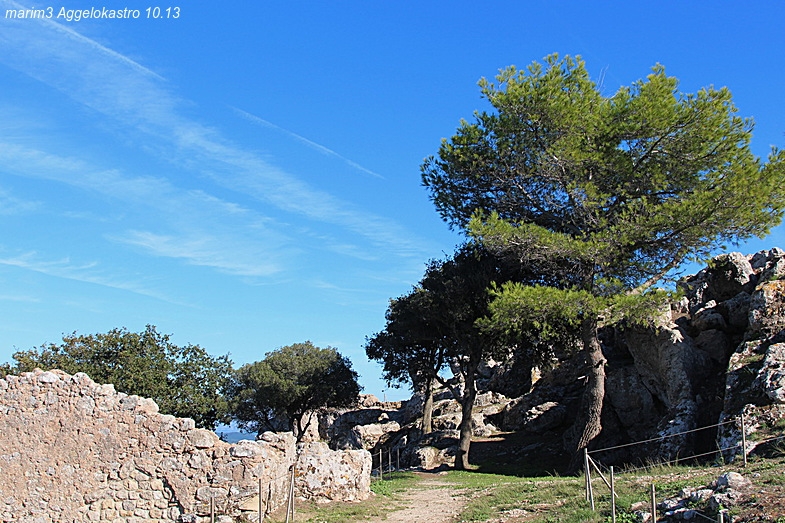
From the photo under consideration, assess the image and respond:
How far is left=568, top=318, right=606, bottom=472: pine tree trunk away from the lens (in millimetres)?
21609

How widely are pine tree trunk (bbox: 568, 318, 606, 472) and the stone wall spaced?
1092cm

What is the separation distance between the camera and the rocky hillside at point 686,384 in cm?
1769

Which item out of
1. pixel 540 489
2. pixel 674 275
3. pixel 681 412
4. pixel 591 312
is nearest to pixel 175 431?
pixel 540 489

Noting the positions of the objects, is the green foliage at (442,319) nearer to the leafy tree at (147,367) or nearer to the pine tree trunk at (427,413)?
the pine tree trunk at (427,413)

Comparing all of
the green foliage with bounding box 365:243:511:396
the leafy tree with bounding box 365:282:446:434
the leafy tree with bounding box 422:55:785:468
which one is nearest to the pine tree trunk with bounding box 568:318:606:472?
the leafy tree with bounding box 422:55:785:468

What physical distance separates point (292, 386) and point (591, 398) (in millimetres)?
23494

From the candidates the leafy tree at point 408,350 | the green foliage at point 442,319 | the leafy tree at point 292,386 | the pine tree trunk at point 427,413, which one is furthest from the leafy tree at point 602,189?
the leafy tree at point 292,386

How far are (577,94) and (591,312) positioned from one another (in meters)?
7.55

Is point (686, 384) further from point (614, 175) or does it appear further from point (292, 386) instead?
point (292, 386)

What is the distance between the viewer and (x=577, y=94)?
22578mm

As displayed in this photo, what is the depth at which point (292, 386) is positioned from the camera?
41.3 metres

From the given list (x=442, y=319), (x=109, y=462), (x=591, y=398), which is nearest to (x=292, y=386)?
(x=442, y=319)

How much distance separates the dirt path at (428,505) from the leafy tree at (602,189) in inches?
213

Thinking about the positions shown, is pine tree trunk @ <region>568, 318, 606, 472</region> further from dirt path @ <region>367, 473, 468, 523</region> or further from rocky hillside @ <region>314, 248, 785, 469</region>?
dirt path @ <region>367, 473, 468, 523</region>
